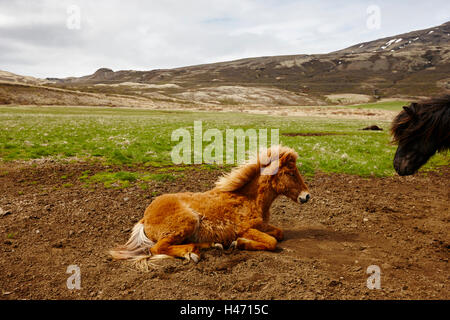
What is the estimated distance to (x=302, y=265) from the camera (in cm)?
628

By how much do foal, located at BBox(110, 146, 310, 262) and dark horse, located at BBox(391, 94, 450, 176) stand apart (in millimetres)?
3312

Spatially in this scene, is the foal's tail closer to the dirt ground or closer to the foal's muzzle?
the dirt ground

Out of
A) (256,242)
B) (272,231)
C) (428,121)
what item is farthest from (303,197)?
(428,121)

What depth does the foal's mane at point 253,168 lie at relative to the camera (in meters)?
7.60

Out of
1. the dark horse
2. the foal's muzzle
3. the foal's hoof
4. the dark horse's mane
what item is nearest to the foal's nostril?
the foal's muzzle

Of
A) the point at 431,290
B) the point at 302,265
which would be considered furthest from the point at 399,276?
the point at 302,265

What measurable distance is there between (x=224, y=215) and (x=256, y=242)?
1.00 m

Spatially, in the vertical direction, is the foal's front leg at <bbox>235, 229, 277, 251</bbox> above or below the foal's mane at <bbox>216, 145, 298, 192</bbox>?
below

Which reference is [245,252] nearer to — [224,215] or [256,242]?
[256,242]

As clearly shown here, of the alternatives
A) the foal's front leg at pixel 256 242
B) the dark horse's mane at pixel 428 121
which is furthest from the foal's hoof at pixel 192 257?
the dark horse's mane at pixel 428 121

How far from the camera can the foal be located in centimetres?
671

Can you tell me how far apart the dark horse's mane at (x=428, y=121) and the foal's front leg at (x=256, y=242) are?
4.82 m
